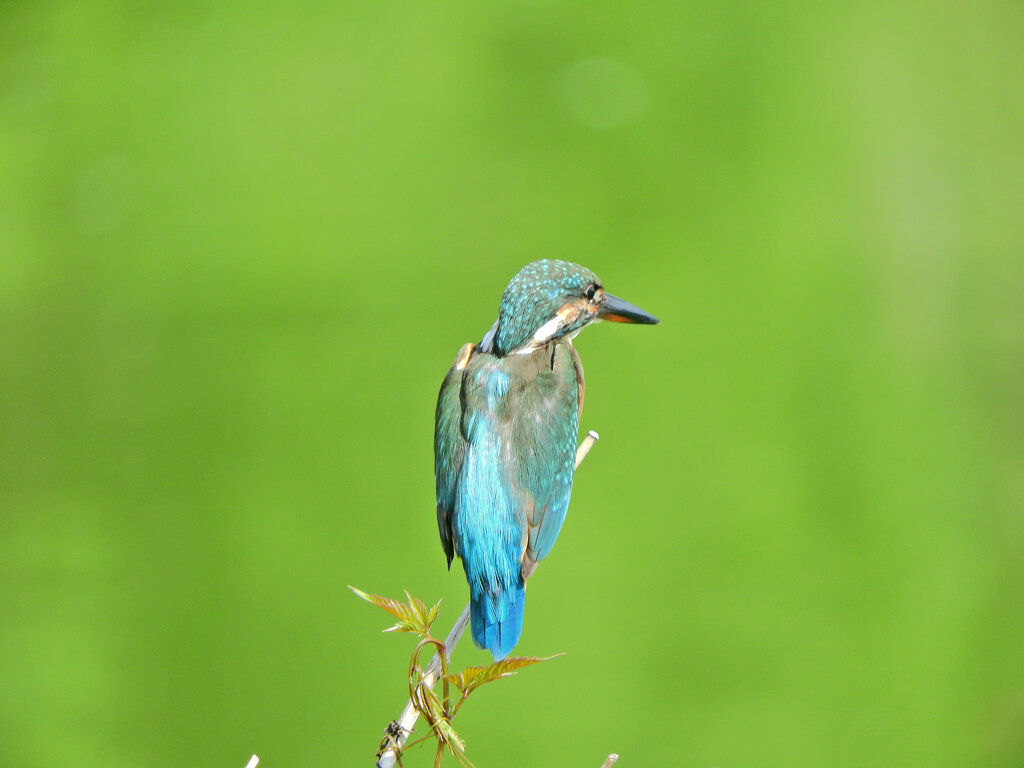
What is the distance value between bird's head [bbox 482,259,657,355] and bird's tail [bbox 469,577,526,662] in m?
0.25

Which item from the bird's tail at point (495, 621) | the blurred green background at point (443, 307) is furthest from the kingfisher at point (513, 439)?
the blurred green background at point (443, 307)

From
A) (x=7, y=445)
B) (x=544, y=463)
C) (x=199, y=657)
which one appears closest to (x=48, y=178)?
(x=7, y=445)

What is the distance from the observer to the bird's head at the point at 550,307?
37.1 inches

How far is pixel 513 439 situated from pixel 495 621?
173mm

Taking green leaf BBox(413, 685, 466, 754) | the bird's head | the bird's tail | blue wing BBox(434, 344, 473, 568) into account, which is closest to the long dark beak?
the bird's head

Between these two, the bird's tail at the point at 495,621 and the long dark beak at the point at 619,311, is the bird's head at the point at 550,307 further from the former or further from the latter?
the bird's tail at the point at 495,621

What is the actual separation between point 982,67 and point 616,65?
72 cm

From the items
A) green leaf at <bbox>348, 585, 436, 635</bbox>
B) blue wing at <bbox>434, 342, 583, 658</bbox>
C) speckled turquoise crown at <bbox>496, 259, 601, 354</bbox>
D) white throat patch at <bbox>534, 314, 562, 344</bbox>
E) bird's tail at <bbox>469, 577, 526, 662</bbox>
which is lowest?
bird's tail at <bbox>469, 577, 526, 662</bbox>

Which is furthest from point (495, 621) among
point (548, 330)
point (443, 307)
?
point (443, 307)

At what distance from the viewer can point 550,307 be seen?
37.3 inches

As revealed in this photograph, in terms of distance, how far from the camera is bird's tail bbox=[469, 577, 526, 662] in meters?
0.87

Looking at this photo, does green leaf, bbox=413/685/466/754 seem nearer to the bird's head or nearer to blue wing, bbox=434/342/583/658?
blue wing, bbox=434/342/583/658

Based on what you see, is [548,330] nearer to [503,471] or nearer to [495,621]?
[503,471]

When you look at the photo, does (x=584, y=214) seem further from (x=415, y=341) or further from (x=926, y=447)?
(x=926, y=447)
